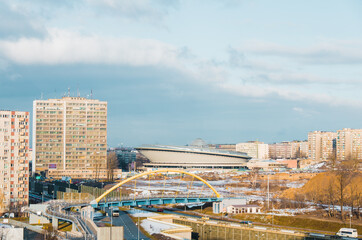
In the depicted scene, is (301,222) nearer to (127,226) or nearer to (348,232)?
(348,232)

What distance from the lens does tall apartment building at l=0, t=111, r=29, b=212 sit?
104375mm

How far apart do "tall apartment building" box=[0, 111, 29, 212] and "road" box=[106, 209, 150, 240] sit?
2084cm

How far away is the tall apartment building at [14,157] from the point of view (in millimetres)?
104375

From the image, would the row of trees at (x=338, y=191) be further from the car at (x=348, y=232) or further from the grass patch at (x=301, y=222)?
the car at (x=348, y=232)

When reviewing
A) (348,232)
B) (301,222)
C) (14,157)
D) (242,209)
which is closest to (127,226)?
(242,209)

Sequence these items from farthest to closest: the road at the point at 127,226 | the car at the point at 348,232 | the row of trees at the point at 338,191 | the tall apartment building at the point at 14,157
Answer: the tall apartment building at the point at 14,157 → the row of trees at the point at 338,191 → the road at the point at 127,226 → the car at the point at 348,232

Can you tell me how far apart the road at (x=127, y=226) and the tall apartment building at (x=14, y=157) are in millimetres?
20843

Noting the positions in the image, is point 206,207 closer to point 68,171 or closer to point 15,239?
point 15,239

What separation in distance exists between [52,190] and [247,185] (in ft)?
194

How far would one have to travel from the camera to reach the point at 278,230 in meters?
75.3

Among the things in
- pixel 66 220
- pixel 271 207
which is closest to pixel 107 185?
pixel 271 207

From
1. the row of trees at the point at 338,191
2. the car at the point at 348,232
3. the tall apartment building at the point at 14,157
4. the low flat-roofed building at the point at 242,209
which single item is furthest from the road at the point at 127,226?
the row of trees at the point at 338,191

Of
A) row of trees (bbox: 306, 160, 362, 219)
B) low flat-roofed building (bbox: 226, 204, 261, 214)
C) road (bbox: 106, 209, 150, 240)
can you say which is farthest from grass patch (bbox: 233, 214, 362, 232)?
road (bbox: 106, 209, 150, 240)

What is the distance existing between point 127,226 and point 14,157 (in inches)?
1539
